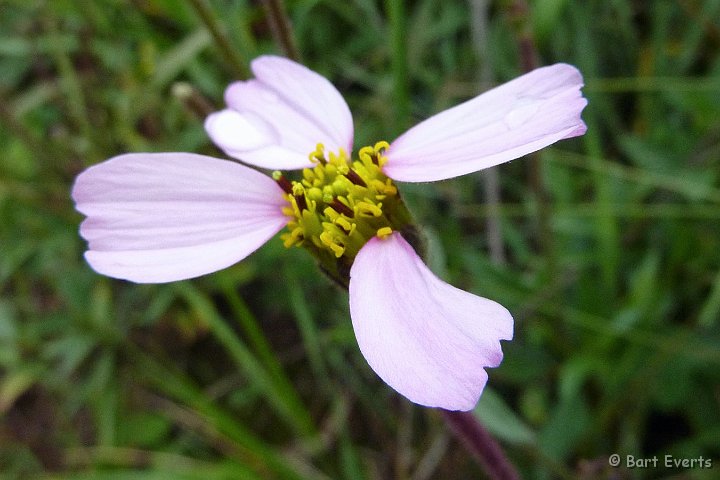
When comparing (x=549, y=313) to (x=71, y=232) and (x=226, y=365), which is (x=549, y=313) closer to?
(x=226, y=365)

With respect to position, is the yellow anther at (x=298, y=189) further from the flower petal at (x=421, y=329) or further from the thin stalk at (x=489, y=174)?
the thin stalk at (x=489, y=174)

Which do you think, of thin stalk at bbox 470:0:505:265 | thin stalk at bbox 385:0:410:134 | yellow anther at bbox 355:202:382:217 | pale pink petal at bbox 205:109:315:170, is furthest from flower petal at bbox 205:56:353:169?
thin stalk at bbox 470:0:505:265

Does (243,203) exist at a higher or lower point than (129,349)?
lower

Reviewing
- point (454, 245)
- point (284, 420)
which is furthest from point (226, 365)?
point (454, 245)

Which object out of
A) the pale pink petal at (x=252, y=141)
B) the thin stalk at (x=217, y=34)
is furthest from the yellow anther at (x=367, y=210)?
A: the thin stalk at (x=217, y=34)

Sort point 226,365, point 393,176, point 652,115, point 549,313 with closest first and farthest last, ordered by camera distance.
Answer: point 393,176, point 549,313, point 652,115, point 226,365
